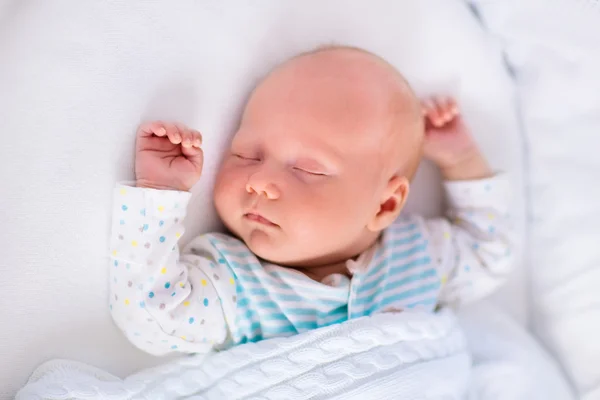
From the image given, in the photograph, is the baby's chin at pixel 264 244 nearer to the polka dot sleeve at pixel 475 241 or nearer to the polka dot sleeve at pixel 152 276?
the polka dot sleeve at pixel 152 276

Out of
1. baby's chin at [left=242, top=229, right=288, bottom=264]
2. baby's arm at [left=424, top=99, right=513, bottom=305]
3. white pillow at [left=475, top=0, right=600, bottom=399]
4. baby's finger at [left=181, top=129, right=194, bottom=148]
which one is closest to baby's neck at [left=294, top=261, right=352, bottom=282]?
baby's chin at [left=242, top=229, right=288, bottom=264]

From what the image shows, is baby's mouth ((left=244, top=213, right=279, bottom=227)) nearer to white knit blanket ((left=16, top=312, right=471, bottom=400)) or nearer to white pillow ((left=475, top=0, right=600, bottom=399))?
white knit blanket ((left=16, top=312, right=471, bottom=400))

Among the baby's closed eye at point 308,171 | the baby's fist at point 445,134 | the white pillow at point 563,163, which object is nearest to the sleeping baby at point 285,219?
the baby's closed eye at point 308,171

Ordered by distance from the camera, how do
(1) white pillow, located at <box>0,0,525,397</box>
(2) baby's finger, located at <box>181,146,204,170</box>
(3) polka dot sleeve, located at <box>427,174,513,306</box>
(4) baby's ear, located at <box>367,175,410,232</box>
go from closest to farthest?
(1) white pillow, located at <box>0,0,525,397</box>, (2) baby's finger, located at <box>181,146,204,170</box>, (4) baby's ear, located at <box>367,175,410,232</box>, (3) polka dot sleeve, located at <box>427,174,513,306</box>

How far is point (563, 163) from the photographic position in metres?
1.54

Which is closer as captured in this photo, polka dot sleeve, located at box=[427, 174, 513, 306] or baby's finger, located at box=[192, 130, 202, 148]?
baby's finger, located at box=[192, 130, 202, 148]

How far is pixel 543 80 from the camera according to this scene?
5.09ft

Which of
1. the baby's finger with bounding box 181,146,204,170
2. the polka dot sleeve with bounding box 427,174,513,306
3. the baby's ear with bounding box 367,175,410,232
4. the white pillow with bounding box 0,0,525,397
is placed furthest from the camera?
the polka dot sleeve with bounding box 427,174,513,306

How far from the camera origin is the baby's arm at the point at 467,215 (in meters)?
1.46

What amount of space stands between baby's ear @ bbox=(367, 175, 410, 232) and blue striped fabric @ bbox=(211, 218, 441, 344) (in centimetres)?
7

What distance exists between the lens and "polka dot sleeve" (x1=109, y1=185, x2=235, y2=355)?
1.10 meters

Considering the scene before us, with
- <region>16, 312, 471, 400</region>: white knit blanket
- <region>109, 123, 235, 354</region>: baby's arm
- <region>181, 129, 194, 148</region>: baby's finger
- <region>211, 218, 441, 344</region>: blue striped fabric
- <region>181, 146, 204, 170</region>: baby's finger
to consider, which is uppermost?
<region>181, 129, 194, 148</region>: baby's finger

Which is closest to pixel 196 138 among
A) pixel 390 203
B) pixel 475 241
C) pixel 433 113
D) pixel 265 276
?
pixel 265 276

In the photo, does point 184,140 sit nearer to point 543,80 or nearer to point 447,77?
point 447,77
